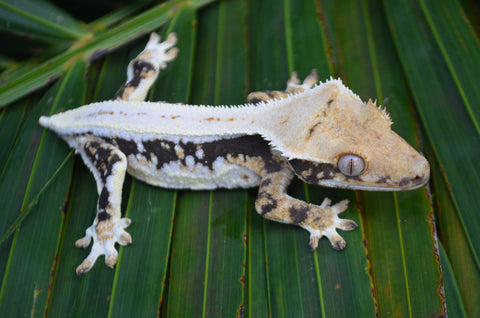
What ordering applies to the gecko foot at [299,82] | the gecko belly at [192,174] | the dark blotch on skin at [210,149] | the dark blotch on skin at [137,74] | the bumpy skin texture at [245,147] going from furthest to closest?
1. the dark blotch on skin at [137,74]
2. the gecko foot at [299,82]
3. the gecko belly at [192,174]
4. the dark blotch on skin at [210,149]
5. the bumpy skin texture at [245,147]

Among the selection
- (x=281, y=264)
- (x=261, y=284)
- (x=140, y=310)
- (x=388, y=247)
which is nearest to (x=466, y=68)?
(x=388, y=247)

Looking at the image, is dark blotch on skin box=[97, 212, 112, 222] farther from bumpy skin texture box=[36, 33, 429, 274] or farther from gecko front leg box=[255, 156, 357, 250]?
gecko front leg box=[255, 156, 357, 250]

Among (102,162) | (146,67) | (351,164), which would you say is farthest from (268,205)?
(146,67)

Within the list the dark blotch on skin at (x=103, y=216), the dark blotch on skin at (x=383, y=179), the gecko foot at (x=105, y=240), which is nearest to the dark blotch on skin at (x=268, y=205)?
the dark blotch on skin at (x=383, y=179)

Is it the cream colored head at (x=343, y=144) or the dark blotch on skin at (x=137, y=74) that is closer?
the cream colored head at (x=343, y=144)

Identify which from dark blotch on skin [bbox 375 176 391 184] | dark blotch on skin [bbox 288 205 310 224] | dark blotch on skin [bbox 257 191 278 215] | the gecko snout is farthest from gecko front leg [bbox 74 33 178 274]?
the gecko snout

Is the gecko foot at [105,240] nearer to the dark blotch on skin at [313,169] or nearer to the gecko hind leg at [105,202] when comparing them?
the gecko hind leg at [105,202]

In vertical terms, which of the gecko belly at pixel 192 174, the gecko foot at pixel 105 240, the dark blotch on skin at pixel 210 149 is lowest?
the gecko foot at pixel 105 240
